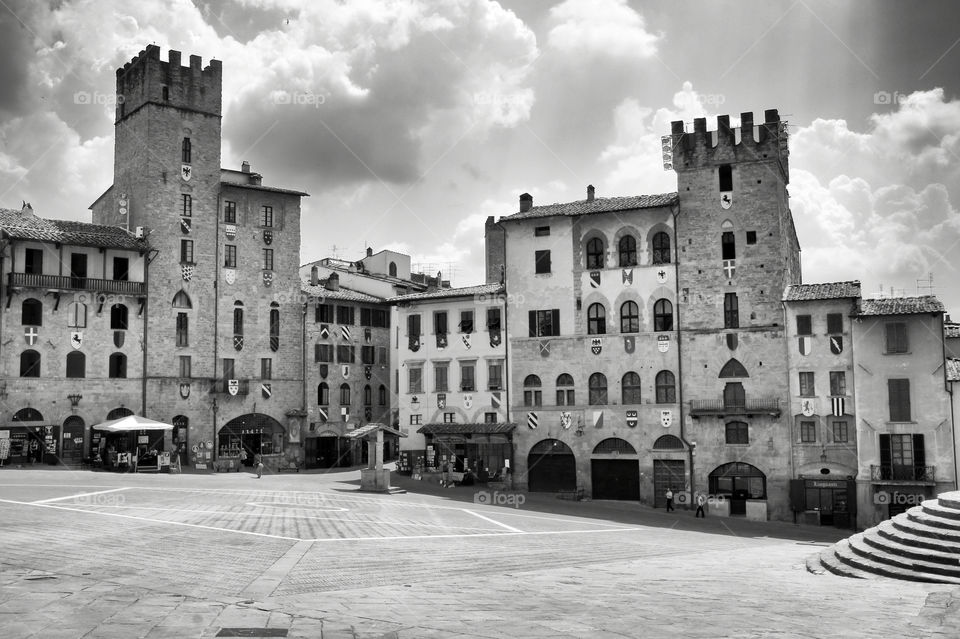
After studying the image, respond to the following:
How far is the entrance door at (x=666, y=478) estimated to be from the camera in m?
47.7

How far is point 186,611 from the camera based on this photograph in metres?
12.5

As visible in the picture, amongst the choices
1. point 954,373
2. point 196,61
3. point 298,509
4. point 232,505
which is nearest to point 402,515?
point 298,509

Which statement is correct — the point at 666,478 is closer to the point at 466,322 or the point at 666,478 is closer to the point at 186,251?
the point at 466,322

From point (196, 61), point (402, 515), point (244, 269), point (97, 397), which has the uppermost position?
point (196, 61)

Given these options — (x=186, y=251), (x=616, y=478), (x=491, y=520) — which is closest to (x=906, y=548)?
(x=491, y=520)

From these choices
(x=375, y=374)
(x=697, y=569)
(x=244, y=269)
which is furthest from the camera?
(x=375, y=374)

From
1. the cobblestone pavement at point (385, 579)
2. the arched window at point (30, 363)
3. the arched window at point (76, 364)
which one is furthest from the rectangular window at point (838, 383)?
the arched window at point (30, 363)

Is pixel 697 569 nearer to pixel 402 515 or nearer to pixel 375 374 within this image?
pixel 402 515

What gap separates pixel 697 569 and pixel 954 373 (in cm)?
2884

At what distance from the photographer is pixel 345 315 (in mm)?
62469

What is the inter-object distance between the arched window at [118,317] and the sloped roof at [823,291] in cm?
3799

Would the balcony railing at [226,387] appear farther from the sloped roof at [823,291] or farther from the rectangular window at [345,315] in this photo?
the sloped roof at [823,291]

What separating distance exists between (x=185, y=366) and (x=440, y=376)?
1600cm

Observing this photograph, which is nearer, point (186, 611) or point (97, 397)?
point (186, 611)
